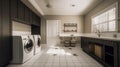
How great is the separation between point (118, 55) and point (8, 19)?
281 cm

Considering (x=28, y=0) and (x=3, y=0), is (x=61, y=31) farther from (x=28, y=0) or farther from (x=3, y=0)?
(x=3, y=0)

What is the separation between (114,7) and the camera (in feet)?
12.0

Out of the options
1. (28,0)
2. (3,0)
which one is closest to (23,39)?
(3,0)

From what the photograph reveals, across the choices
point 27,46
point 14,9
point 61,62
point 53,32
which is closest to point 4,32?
point 14,9

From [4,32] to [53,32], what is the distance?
17.5 ft

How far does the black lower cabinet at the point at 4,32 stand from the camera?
256cm

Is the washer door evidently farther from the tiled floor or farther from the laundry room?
the tiled floor

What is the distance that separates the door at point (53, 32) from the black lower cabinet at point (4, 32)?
16.4ft

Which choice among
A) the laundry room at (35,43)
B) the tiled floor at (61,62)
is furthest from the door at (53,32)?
the tiled floor at (61,62)

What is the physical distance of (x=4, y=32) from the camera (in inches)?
107

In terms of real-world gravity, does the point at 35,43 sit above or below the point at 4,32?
→ below

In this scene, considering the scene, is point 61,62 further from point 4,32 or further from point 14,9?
point 14,9

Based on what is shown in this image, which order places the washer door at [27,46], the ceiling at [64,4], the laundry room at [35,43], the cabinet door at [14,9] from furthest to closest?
the ceiling at [64,4] → the washer door at [27,46] → the cabinet door at [14,9] → the laundry room at [35,43]

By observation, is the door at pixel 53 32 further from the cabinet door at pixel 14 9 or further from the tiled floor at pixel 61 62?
the cabinet door at pixel 14 9
